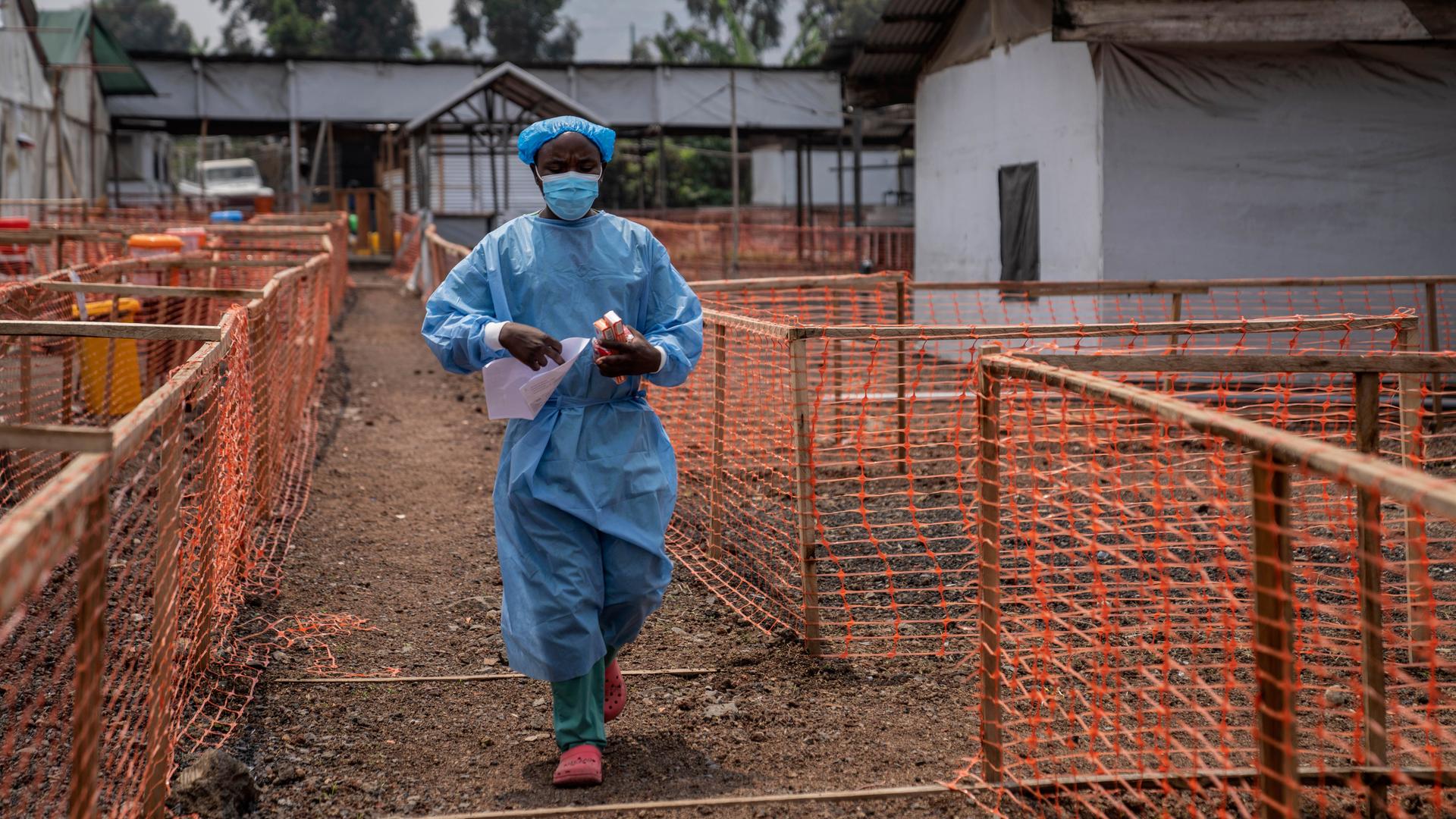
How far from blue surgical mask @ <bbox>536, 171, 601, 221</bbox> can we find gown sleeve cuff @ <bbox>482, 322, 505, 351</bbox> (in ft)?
1.46

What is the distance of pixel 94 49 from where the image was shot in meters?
34.2

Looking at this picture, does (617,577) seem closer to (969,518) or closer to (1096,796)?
(1096,796)

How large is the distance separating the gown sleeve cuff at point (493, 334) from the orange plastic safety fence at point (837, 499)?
1.48 m

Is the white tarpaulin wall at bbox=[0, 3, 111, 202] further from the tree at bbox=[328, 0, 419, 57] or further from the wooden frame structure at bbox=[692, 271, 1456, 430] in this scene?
→ the tree at bbox=[328, 0, 419, 57]

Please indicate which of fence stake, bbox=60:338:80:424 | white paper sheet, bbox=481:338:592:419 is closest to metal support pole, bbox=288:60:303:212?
fence stake, bbox=60:338:80:424

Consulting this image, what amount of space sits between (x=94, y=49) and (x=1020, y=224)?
27484 mm

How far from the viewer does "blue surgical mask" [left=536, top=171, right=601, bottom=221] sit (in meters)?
4.32

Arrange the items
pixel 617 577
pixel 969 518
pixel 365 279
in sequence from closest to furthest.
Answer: pixel 617 577 → pixel 969 518 → pixel 365 279

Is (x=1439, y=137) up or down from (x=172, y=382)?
up

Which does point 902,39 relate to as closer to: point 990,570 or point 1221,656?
point 1221,656

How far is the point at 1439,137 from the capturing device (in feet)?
43.6

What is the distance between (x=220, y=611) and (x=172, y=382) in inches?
76.6

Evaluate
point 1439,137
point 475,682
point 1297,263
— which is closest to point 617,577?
point 475,682

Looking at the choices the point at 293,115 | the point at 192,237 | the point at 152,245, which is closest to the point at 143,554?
the point at 152,245
